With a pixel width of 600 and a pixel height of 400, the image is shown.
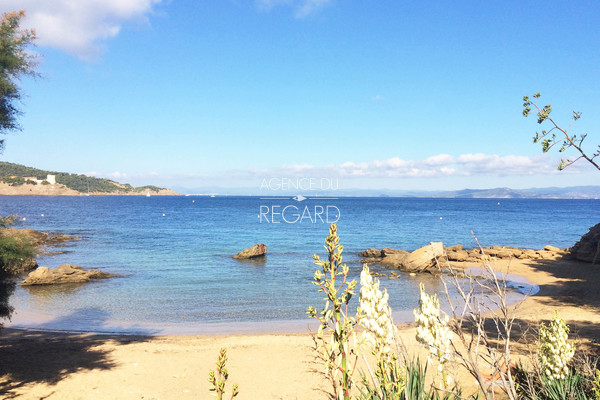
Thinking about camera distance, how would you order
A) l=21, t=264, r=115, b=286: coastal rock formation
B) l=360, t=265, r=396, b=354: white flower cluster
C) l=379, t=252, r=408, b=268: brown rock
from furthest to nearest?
l=379, t=252, r=408, b=268: brown rock
l=21, t=264, r=115, b=286: coastal rock formation
l=360, t=265, r=396, b=354: white flower cluster

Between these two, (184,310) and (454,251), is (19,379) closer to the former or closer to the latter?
(184,310)

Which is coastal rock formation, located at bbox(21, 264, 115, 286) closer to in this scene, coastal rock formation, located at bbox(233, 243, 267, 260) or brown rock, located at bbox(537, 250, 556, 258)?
coastal rock formation, located at bbox(233, 243, 267, 260)

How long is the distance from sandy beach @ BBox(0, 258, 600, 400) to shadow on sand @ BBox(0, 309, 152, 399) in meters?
0.02

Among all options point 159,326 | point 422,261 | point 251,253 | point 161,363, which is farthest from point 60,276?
point 422,261

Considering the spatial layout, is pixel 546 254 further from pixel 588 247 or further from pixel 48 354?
pixel 48 354

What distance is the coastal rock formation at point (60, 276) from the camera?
22894 mm

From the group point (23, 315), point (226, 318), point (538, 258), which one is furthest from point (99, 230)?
point (538, 258)

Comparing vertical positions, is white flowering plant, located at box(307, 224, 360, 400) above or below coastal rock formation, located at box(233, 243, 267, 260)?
above

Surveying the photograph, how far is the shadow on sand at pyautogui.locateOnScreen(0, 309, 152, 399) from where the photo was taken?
10.4 m

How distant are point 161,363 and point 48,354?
A: 3.30m

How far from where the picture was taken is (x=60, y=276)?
23.7m

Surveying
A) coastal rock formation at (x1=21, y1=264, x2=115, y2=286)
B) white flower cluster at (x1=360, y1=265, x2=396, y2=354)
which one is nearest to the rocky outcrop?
white flower cluster at (x1=360, y1=265, x2=396, y2=354)

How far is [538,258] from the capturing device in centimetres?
3180

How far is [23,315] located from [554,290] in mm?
23978
